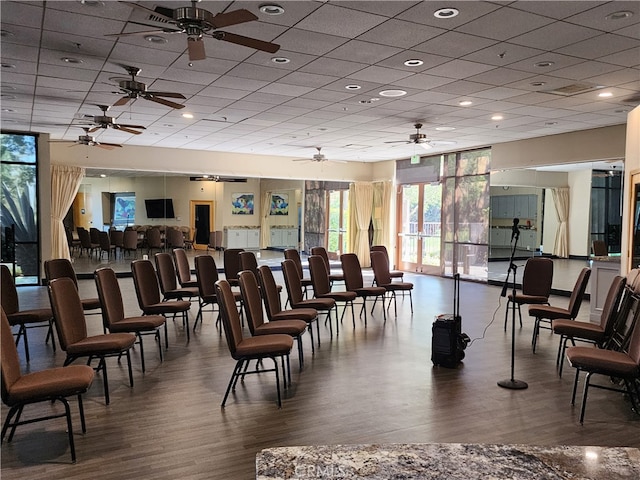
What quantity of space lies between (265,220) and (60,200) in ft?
17.4

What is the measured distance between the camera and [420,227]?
14.7m

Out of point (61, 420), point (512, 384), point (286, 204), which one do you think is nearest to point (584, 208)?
point (512, 384)

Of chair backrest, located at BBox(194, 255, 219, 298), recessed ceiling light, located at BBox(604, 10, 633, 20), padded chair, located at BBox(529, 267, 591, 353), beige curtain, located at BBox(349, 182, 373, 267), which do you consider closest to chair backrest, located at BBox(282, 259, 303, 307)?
chair backrest, located at BBox(194, 255, 219, 298)

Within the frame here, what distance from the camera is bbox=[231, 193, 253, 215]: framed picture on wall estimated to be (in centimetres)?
1420

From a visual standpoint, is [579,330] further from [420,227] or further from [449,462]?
[420,227]

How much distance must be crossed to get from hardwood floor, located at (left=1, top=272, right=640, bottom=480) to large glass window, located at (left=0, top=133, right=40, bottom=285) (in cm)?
581

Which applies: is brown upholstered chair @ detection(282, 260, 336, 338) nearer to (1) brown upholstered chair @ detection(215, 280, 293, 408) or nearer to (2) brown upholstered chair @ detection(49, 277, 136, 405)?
(1) brown upholstered chair @ detection(215, 280, 293, 408)

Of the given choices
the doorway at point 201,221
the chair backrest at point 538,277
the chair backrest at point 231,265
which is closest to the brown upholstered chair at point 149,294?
the chair backrest at point 231,265

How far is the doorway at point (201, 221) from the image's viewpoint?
13516 millimetres

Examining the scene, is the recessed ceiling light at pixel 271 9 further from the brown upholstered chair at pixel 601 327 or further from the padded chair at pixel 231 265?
the padded chair at pixel 231 265

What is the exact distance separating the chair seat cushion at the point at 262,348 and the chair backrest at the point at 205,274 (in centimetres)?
283

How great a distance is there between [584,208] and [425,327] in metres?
5.28

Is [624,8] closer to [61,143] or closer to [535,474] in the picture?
[535,474]

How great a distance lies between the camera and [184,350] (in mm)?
6113
